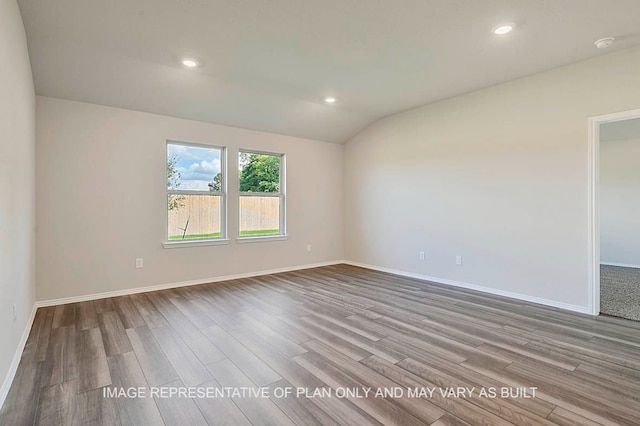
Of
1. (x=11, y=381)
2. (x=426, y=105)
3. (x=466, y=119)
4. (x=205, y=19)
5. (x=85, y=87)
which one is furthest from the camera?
(x=426, y=105)

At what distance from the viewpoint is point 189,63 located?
136 inches

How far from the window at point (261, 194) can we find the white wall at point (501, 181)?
1.75 meters

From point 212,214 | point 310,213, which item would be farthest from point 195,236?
point 310,213

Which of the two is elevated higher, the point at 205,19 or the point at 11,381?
the point at 205,19

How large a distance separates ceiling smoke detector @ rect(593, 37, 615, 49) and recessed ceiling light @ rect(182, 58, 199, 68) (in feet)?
13.1

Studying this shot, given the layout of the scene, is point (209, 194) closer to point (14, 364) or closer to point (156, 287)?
point (156, 287)

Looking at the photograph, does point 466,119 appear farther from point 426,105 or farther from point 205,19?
point 205,19

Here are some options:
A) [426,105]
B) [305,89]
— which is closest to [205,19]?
[305,89]

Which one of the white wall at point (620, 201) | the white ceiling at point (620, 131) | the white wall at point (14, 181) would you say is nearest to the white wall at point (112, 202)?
the white wall at point (14, 181)

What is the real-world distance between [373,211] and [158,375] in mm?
4448

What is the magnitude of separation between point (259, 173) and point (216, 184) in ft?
2.62

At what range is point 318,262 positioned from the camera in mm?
6273

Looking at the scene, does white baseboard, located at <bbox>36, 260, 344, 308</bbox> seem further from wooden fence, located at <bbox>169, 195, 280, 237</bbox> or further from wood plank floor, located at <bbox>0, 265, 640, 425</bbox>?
wooden fence, located at <bbox>169, 195, 280, 237</bbox>

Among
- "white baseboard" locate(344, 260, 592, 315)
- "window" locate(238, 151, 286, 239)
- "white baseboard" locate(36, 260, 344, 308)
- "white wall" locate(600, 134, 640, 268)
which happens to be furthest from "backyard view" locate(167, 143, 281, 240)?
"white wall" locate(600, 134, 640, 268)
